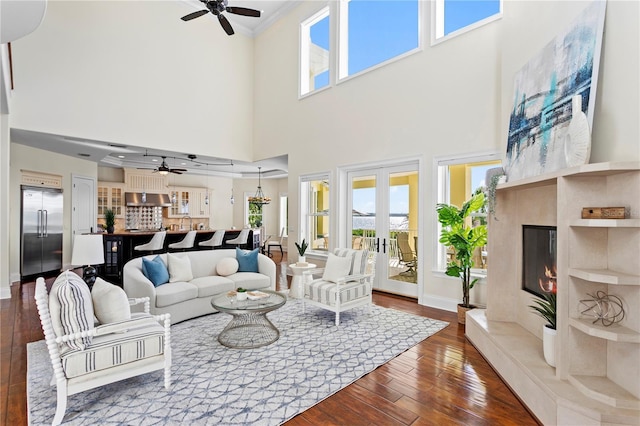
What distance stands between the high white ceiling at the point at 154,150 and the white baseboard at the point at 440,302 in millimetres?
4814

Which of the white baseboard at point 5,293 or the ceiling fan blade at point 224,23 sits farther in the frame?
the white baseboard at point 5,293

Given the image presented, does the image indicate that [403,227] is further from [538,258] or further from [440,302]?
[538,258]

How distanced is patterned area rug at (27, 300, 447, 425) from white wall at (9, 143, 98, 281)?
4.42m

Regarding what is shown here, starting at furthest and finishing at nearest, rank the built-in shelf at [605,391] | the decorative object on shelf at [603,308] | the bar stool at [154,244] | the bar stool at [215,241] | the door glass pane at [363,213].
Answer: the bar stool at [215,241], the bar stool at [154,244], the door glass pane at [363,213], the decorative object on shelf at [603,308], the built-in shelf at [605,391]

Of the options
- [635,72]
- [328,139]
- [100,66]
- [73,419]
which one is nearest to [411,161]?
[328,139]

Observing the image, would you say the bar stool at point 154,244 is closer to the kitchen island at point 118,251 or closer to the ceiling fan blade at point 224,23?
the kitchen island at point 118,251

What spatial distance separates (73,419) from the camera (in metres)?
2.15

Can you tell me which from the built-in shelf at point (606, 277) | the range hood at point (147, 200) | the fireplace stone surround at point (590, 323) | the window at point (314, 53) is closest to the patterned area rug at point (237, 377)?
the fireplace stone surround at point (590, 323)

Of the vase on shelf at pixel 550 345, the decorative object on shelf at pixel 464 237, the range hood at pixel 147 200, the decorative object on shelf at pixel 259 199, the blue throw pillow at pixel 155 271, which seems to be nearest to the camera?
the vase on shelf at pixel 550 345

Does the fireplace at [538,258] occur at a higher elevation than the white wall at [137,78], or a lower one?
lower

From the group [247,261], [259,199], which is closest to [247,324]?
[247,261]

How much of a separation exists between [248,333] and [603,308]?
3247 mm

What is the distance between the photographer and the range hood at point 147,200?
959cm

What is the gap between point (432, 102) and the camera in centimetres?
485
